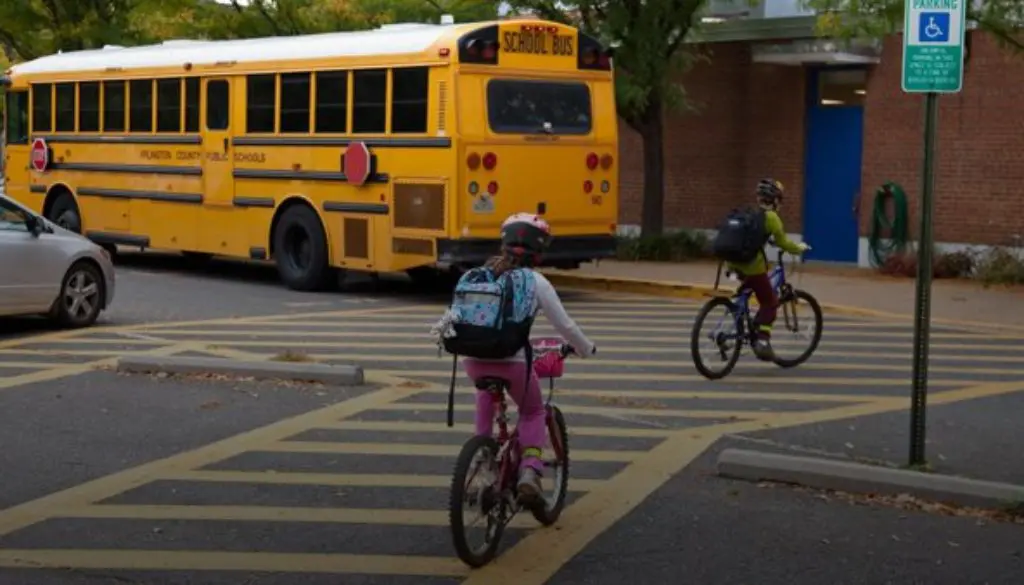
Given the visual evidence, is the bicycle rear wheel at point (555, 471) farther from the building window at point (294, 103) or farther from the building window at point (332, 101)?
the building window at point (294, 103)

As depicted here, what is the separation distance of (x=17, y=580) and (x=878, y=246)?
55.1ft

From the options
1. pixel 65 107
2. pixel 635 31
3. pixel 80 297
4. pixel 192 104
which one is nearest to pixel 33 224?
pixel 80 297

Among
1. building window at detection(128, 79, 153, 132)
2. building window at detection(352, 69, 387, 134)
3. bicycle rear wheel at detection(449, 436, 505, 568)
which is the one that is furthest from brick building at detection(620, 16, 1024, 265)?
bicycle rear wheel at detection(449, 436, 505, 568)

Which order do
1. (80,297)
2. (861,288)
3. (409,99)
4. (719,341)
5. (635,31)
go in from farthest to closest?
(635,31) → (861,288) → (409,99) → (80,297) → (719,341)

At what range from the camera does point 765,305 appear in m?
12.3

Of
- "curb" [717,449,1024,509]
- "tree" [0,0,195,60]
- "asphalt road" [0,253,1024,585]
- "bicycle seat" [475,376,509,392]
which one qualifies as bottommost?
"asphalt road" [0,253,1024,585]

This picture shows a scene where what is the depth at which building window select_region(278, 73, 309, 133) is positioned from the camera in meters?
18.6

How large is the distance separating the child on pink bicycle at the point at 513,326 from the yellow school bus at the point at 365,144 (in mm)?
10006

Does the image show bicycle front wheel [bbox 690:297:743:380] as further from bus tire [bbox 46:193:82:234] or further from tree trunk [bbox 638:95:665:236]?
bus tire [bbox 46:193:82:234]

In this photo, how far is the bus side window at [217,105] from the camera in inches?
777

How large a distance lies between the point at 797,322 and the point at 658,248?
9.99 meters

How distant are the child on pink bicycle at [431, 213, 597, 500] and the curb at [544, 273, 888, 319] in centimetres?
1067

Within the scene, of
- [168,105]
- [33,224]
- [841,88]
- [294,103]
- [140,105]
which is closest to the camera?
[33,224]

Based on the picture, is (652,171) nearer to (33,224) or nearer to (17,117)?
(17,117)
